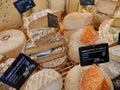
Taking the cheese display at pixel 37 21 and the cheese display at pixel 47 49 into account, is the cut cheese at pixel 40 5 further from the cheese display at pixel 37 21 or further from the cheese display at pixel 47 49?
the cheese display at pixel 47 49

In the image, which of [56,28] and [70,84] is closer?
[70,84]

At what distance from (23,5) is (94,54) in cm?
79

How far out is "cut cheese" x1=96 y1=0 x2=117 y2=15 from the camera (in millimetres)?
1784

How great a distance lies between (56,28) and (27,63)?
454 mm

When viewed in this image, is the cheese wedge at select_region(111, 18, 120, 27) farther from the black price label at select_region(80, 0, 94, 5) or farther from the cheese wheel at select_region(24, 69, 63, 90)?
the cheese wheel at select_region(24, 69, 63, 90)

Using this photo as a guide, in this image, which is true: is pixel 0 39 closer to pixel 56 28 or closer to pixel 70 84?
pixel 56 28

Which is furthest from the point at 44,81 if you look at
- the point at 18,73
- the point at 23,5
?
the point at 23,5

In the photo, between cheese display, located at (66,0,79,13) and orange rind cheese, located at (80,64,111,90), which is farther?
cheese display, located at (66,0,79,13)

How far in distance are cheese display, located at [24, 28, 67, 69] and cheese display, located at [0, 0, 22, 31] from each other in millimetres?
421

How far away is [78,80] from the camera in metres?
1.25

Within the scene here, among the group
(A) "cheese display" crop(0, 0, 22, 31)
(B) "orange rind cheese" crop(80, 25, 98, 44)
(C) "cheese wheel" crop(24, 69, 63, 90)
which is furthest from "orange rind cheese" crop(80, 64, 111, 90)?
(A) "cheese display" crop(0, 0, 22, 31)

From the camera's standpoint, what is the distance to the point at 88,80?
1.19 m

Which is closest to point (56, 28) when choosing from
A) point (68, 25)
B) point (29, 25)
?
point (68, 25)

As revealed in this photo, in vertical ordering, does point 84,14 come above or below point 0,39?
above
